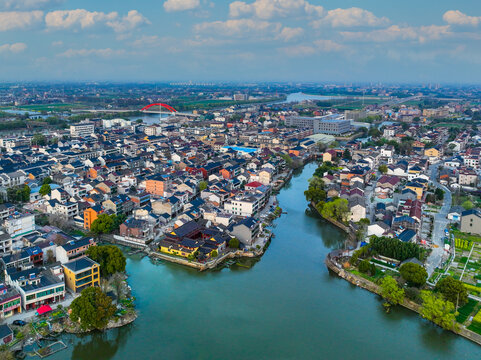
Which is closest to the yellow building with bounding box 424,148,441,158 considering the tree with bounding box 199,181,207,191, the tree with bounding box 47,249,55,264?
the tree with bounding box 199,181,207,191

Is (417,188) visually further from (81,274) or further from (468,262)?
(81,274)

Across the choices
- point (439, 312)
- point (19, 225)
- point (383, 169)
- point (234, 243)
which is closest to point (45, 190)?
point (19, 225)

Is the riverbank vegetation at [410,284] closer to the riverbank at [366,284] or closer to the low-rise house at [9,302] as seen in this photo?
the riverbank at [366,284]

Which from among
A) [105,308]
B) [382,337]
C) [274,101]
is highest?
[274,101]

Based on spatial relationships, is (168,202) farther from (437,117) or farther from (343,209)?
(437,117)

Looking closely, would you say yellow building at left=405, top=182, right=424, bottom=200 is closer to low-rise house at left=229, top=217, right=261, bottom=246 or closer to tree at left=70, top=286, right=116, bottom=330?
low-rise house at left=229, top=217, right=261, bottom=246

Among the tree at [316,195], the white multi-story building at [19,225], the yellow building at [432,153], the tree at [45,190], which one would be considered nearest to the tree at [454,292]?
the tree at [316,195]

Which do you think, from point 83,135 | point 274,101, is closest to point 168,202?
point 83,135
